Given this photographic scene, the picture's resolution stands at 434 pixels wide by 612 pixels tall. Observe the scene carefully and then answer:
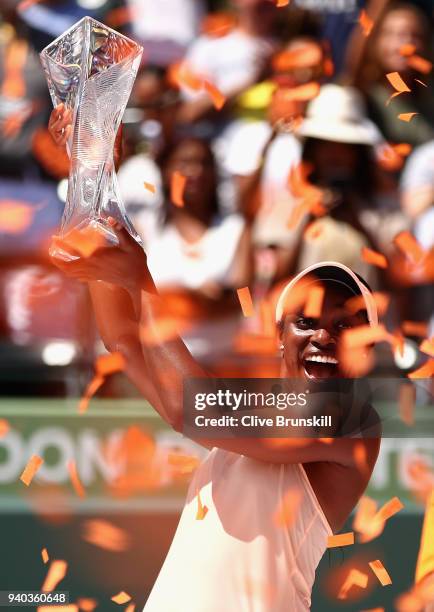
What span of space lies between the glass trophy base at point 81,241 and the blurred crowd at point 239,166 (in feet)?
4.48

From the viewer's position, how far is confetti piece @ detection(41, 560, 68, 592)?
9.57 ft

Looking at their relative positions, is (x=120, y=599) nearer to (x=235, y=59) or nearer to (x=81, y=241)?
(x=81, y=241)

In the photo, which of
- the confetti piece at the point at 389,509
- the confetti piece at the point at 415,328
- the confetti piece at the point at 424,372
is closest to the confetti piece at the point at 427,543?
the confetti piece at the point at 389,509

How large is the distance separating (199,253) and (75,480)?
30.2 inches

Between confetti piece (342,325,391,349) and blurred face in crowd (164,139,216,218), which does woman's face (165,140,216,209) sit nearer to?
blurred face in crowd (164,139,216,218)

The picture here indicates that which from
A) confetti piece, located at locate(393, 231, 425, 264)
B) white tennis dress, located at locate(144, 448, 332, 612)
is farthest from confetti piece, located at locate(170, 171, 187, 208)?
white tennis dress, located at locate(144, 448, 332, 612)

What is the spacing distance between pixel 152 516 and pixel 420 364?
83 cm

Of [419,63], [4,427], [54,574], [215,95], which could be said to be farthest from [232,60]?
[54,574]

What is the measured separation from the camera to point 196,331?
3248 millimetres

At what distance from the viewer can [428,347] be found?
3.24m

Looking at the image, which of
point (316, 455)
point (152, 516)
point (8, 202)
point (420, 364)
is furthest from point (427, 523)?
point (8, 202)

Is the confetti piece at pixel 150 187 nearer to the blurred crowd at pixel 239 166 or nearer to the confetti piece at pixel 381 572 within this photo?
the blurred crowd at pixel 239 166

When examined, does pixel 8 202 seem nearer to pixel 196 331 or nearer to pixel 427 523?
pixel 196 331

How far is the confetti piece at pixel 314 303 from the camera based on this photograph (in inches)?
78.1
